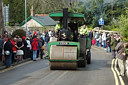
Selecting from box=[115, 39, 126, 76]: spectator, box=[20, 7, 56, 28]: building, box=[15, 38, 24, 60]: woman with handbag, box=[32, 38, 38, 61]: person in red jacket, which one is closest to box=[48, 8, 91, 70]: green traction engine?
box=[115, 39, 126, 76]: spectator

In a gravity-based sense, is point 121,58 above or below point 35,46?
below

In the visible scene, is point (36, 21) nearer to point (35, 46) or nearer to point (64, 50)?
point (35, 46)

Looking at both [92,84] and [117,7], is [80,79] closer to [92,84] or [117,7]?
[92,84]

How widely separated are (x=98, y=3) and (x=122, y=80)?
4052 centimetres

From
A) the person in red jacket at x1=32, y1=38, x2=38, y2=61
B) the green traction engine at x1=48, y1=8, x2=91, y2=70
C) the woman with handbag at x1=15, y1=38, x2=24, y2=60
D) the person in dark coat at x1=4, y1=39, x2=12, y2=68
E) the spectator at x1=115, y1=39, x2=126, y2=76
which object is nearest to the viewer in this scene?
the spectator at x1=115, y1=39, x2=126, y2=76

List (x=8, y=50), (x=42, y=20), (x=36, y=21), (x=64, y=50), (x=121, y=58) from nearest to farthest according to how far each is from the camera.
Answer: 1. (x=121, y=58)
2. (x=64, y=50)
3. (x=8, y=50)
4. (x=36, y=21)
5. (x=42, y=20)

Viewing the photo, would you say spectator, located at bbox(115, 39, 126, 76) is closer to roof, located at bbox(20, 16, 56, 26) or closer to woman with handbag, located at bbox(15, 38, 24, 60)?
woman with handbag, located at bbox(15, 38, 24, 60)

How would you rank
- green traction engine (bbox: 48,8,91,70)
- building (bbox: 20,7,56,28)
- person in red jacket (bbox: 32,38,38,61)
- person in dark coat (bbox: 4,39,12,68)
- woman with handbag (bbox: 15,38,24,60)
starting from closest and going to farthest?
green traction engine (bbox: 48,8,91,70), person in dark coat (bbox: 4,39,12,68), woman with handbag (bbox: 15,38,24,60), person in red jacket (bbox: 32,38,38,61), building (bbox: 20,7,56,28)

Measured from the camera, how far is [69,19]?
19.4 m

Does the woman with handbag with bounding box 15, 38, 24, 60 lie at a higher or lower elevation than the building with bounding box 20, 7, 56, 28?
lower

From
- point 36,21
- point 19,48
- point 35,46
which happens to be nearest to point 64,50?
point 19,48

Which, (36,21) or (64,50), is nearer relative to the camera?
(64,50)

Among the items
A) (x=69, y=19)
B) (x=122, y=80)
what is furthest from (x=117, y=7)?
(x=122, y=80)

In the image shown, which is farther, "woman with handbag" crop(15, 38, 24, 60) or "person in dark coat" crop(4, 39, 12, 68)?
"woman with handbag" crop(15, 38, 24, 60)
